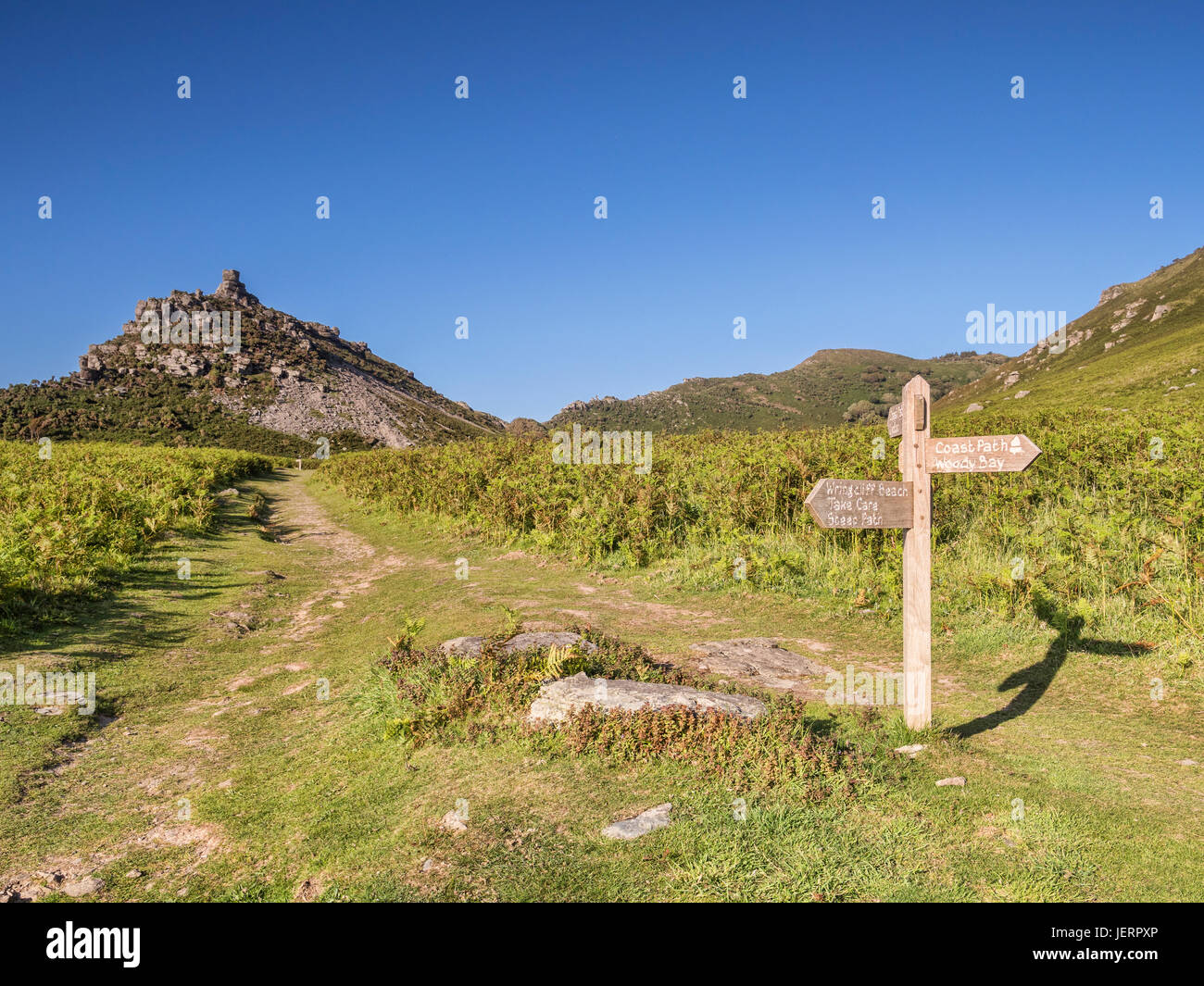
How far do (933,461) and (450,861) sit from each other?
469cm

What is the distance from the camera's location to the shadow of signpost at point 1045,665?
5.90 metres

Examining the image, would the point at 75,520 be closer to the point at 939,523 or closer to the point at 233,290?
the point at 939,523

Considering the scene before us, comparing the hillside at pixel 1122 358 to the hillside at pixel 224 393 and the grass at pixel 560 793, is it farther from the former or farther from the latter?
the hillside at pixel 224 393

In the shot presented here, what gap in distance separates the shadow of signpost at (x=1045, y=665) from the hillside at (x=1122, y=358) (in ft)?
113

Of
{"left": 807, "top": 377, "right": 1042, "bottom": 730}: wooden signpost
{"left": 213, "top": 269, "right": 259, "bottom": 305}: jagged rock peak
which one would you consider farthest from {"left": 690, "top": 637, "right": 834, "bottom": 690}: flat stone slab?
{"left": 213, "top": 269, "right": 259, "bottom": 305}: jagged rock peak

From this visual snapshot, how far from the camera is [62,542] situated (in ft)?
35.3
